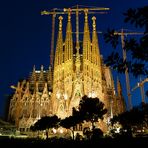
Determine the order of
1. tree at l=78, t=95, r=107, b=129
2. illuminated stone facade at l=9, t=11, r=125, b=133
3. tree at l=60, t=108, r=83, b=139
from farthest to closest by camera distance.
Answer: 1. illuminated stone facade at l=9, t=11, r=125, b=133
2. tree at l=60, t=108, r=83, b=139
3. tree at l=78, t=95, r=107, b=129

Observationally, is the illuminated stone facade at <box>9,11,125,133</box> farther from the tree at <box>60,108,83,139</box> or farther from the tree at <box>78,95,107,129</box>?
the tree at <box>78,95,107,129</box>

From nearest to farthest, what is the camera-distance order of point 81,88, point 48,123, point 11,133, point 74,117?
1. point 74,117
2. point 48,123
3. point 11,133
4. point 81,88

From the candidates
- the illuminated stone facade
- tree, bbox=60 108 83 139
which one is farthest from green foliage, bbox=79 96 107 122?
the illuminated stone facade

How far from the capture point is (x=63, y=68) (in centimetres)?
7656

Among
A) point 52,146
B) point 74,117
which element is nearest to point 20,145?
point 52,146

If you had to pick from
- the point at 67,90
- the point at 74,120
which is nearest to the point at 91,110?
the point at 74,120

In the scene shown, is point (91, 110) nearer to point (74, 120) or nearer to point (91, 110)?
point (91, 110)

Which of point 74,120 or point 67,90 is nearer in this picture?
point 74,120

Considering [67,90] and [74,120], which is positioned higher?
[67,90]

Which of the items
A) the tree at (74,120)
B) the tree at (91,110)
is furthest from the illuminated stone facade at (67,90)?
the tree at (91,110)

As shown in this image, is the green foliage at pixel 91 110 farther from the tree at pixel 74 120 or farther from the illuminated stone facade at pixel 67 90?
the illuminated stone facade at pixel 67 90

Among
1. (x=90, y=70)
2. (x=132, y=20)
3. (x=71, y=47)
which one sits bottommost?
(x=132, y=20)

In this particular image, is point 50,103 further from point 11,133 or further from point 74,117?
point 74,117

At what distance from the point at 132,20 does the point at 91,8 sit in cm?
9000
